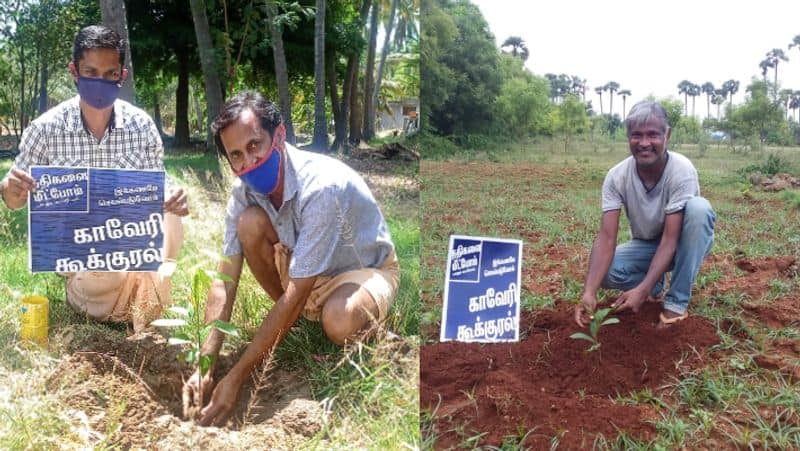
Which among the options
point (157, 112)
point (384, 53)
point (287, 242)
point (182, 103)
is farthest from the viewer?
point (157, 112)

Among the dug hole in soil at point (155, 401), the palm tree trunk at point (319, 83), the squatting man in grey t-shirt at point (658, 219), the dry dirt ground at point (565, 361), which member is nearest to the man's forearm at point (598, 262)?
the squatting man in grey t-shirt at point (658, 219)

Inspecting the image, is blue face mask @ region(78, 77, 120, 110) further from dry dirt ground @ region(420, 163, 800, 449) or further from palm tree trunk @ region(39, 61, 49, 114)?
dry dirt ground @ region(420, 163, 800, 449)

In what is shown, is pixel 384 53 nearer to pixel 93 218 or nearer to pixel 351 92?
pixel 351 92

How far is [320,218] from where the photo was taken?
7.49ft

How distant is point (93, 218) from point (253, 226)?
2.01ft

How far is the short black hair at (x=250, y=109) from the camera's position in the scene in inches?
84.7

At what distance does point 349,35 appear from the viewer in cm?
305

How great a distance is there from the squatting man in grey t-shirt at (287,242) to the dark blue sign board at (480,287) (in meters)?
0.50

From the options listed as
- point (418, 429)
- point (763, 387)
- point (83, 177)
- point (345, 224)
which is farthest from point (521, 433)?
point (83, 177)

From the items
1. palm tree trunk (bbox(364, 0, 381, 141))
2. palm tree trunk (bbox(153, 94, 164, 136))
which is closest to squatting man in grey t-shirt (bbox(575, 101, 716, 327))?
palm tree trunk (bbox(364, 0, 381, 141))

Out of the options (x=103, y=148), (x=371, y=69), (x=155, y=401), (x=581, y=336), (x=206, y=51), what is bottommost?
(x=155, y=401)

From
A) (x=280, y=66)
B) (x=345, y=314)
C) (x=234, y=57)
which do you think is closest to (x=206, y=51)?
(x=234, y=57)

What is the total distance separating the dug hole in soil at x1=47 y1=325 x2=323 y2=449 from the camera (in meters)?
2.02

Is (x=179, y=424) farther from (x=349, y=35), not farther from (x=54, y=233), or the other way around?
(x=349, y=35)
